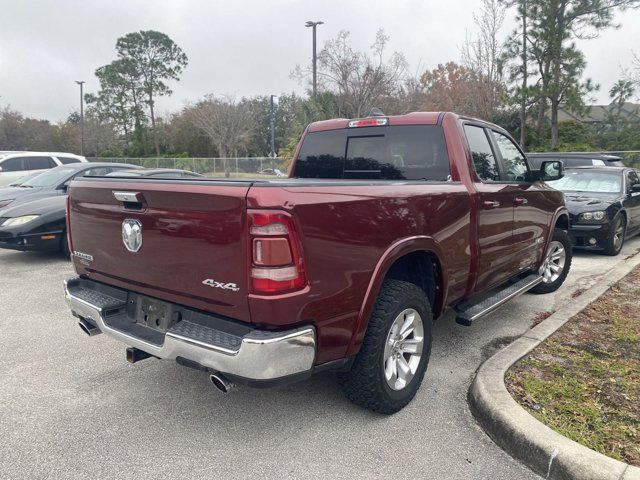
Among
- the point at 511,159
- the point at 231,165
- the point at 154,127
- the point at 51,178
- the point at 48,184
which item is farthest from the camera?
the point at 154,127

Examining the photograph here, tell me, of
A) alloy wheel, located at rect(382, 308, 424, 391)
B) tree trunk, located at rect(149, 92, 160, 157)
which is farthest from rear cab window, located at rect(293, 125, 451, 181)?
tree trunk, located at rect(149, 92, 160, 157)

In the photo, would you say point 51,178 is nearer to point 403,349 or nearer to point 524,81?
point 403,349

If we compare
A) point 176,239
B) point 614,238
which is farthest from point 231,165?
point 176,239

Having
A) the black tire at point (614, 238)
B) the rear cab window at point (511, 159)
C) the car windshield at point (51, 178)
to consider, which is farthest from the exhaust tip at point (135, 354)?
the black tire at point (614, 238)

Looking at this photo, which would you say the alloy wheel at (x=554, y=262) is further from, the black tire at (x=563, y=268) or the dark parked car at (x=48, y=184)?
the dark parked car at (x=48, y=184)

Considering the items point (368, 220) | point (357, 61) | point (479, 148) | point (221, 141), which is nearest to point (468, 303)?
point (479, 148)

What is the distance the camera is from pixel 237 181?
249cm

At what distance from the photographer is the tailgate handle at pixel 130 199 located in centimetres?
276

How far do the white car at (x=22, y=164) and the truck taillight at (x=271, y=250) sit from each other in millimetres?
13043

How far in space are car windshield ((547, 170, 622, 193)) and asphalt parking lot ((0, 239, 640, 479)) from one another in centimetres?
621

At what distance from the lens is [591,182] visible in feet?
30.2

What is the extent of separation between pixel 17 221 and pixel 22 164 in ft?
25.8

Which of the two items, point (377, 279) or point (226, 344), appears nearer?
point (226, 344)

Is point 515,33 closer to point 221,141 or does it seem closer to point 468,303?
point 468,303
